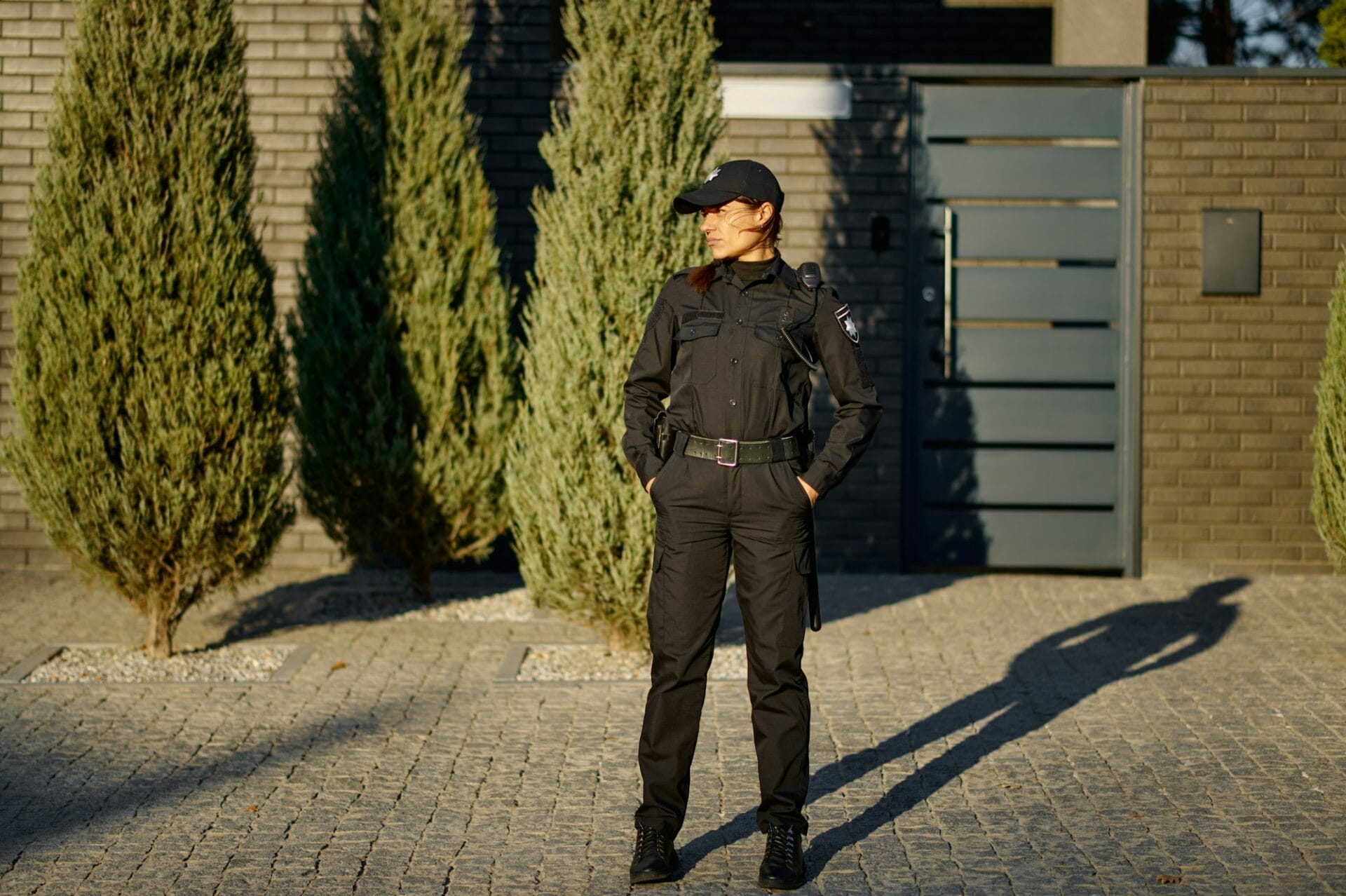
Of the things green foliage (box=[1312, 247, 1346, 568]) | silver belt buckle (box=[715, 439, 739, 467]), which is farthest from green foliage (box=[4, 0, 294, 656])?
green foliage (box=[1312, 247, 1346, 568])

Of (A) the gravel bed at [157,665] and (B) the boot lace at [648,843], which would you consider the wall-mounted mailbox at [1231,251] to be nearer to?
(A) the gravel bed at [157,665]

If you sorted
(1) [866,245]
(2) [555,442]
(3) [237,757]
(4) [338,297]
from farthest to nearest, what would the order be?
(1) [866,245], (4) [338,297], (2) [555,442], (3) [237,757]

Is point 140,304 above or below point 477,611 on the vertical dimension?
above

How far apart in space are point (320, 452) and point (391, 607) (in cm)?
103

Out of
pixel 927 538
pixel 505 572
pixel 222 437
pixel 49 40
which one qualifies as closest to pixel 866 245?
pixel 927 538

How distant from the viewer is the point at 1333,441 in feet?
23.7

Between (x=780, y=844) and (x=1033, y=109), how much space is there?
661cm

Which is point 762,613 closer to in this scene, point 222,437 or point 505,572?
point 222,437

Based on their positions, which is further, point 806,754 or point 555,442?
point 555,442

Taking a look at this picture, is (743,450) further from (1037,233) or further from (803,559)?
(1037,233)

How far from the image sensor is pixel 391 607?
884 centimetres

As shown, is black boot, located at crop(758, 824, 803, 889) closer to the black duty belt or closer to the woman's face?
the black duty belt

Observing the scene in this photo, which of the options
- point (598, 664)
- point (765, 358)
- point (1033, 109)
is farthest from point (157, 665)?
point (1033, 109)

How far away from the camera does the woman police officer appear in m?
4.52
